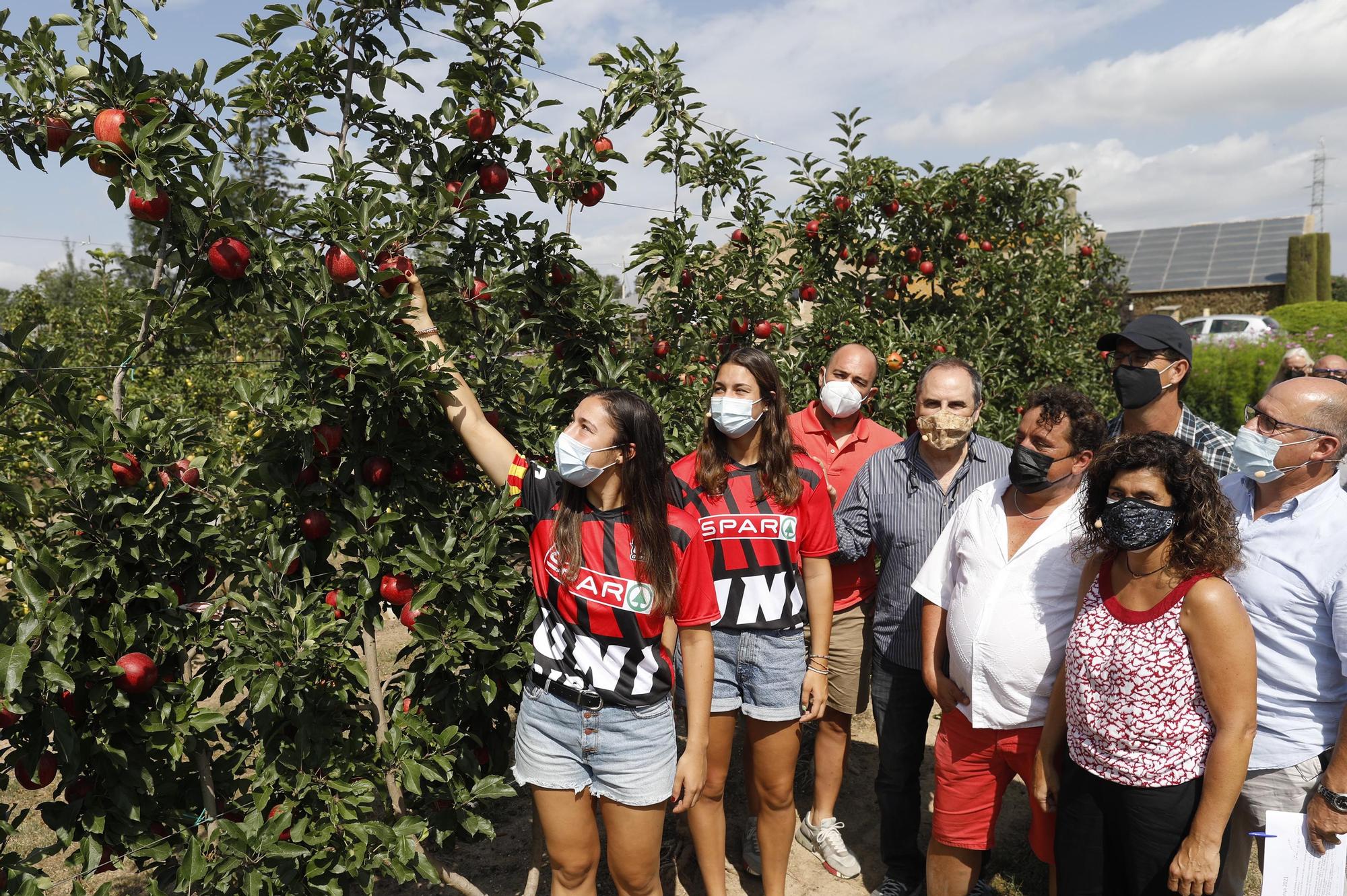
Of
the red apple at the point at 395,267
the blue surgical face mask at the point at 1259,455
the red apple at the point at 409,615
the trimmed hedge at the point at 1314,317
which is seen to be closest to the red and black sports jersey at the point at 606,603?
the red apple at the point at 409,615

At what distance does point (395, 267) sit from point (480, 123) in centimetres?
52

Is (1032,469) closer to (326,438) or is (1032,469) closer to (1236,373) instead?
(326,438)

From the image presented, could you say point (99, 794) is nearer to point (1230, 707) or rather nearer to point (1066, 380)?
point (1230, 707)

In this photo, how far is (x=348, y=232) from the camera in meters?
2.19

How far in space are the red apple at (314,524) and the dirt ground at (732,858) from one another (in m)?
1.45

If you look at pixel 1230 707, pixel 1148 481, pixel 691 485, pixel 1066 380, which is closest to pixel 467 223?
pixel 691 485

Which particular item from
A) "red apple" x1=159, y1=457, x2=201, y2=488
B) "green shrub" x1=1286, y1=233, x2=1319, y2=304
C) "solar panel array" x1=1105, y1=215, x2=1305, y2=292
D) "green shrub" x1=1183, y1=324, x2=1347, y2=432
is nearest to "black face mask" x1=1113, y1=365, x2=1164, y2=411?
"red apple" x1=159, y1=457, x2=201, y2=488

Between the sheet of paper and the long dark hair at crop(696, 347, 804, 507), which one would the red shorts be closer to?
the sheet of paper

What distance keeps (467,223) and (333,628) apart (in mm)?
1211

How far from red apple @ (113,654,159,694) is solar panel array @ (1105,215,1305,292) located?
26.8m

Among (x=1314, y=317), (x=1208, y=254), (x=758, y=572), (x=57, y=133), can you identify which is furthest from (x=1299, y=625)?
(x=1208, y=254)

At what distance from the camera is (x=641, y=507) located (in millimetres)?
2281

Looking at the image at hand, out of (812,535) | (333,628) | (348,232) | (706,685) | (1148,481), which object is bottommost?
(706,685)

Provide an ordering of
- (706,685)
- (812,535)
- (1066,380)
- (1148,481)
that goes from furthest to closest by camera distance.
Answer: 1. (1066,380)
2. (812,535)
3. (706,685)
4. (1148,481)
